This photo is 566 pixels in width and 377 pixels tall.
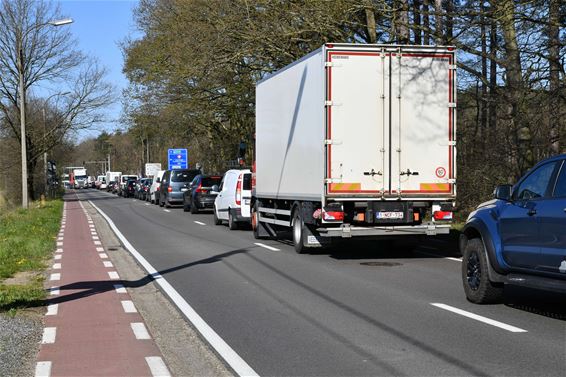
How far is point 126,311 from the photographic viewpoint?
28.1ft

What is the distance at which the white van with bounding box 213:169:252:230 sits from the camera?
69.7ft

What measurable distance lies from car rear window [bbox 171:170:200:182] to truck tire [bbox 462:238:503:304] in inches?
1160

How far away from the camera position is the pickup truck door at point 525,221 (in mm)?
7625

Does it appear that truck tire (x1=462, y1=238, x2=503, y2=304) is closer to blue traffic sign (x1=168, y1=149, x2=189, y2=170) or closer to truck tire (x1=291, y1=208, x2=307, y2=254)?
truck tire (x1=291, y1=208, x2=307, y2=254)

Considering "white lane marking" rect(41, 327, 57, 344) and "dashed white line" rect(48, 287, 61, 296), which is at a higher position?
"white lane marking" rect(41, 327, 57, 344)

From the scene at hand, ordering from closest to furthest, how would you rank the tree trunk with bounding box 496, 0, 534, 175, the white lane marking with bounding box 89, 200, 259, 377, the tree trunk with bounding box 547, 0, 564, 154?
the white lane marking with bounding box 89, 200, 259, 377
the tree trunk with bounding box 547, 0, 564, 154
the tree trunk with bounding box 496, 0, 534, 175

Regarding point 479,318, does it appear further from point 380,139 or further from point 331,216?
point 380,139

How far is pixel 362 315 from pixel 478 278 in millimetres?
1584

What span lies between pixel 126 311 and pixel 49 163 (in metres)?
51.5

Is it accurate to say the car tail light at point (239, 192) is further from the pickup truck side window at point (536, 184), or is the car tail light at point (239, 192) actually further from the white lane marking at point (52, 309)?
the pickup truck side window at point (536, 184)

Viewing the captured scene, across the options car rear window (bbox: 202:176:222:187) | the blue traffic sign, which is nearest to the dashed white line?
car rear window (bbox: 202:176:222:187)

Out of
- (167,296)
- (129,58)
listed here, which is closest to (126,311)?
(167,296)

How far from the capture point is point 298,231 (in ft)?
48.4

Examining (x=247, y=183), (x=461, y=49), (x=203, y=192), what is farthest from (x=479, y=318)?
(x=203, y=192)
